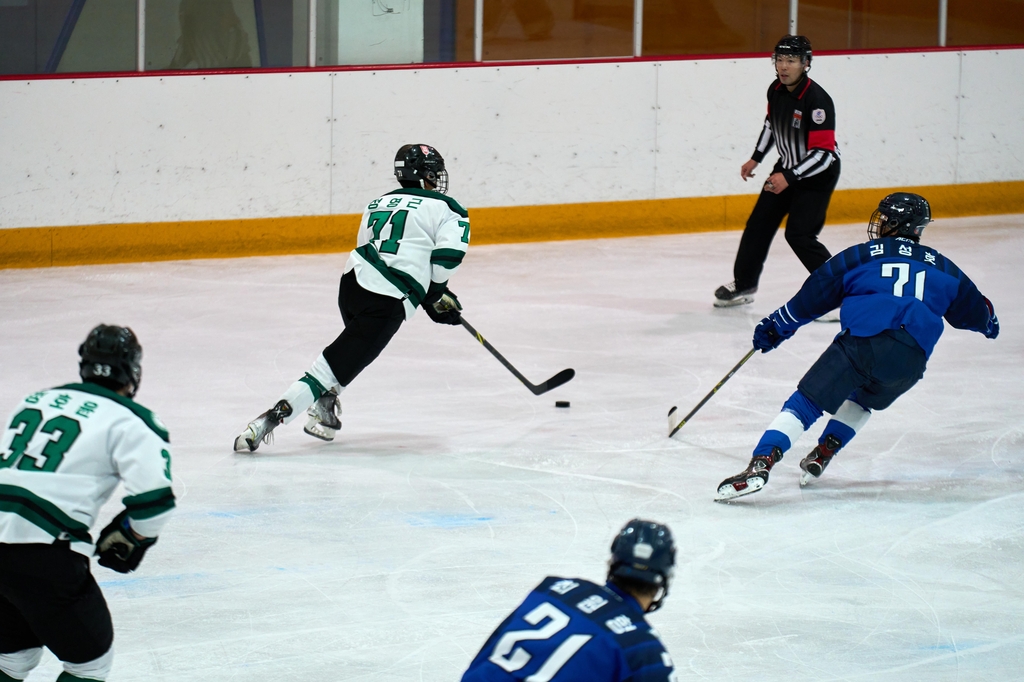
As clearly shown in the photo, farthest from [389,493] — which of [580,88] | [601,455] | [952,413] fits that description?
[580,88]

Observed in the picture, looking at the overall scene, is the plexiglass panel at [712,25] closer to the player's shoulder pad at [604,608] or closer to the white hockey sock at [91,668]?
the white hockey sock at [91,668]

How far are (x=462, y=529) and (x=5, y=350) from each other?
108 inches

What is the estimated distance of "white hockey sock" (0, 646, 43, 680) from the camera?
95.5 inches

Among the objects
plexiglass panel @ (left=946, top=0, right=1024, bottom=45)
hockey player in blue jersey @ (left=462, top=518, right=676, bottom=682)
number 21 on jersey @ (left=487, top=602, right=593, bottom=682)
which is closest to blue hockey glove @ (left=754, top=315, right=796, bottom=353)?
hockey player in blue jersey @ (left=462, top=518, right=676, bottom=682)

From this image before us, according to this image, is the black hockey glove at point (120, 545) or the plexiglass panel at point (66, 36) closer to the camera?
the black hockey glove at point (120, 545)

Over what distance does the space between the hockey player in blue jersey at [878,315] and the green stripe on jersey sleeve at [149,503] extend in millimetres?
2120

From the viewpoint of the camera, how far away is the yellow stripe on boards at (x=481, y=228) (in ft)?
24.2

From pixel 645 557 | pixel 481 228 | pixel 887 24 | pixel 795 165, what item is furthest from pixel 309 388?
pixel 887 24

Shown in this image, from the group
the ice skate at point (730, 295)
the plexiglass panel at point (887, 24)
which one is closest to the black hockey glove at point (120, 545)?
the ice skate at point (730, 295)

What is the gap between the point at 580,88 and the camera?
8281mm

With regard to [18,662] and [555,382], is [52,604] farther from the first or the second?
[555,382]

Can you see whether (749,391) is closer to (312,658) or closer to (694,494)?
(694,494)

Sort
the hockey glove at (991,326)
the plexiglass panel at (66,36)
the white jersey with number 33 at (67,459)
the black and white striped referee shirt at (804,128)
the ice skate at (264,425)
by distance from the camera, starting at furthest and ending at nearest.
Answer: the plexiglass panel at (66,36) < the black and white striped referee shirt at (804,128) < the ice skate at (264,425) < the hockey glove at (991,326) < the white jersey with number 33 at (67,459)

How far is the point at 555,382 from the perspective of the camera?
17.3 feet
